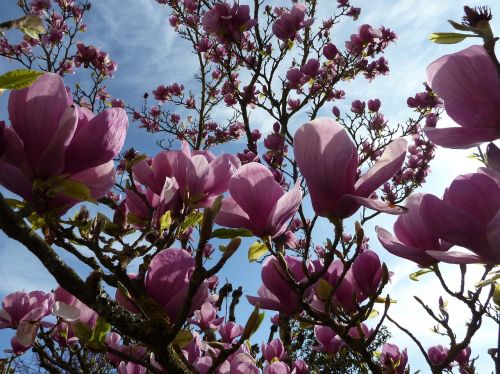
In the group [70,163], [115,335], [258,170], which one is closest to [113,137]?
[70,163]

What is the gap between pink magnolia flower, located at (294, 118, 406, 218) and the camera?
2.65 ft

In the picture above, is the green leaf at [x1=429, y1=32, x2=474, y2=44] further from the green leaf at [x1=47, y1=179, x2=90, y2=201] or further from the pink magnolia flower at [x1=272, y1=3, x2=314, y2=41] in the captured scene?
the pink magnolia flower at [x1=272, y1=3, x2=314, y2=41]

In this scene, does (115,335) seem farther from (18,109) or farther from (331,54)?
(331,54)

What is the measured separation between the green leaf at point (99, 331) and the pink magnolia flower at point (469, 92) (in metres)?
0.71

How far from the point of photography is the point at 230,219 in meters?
0.99

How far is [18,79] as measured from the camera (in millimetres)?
637

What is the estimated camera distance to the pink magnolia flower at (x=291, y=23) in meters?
4.06

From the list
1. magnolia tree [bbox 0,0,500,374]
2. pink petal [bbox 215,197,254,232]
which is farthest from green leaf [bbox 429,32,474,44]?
pink petal [bbox 215,197,254,232]

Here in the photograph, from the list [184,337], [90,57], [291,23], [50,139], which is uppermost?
[90,57]

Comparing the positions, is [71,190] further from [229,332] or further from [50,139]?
[229,332]

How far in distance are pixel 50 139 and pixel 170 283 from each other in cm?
36

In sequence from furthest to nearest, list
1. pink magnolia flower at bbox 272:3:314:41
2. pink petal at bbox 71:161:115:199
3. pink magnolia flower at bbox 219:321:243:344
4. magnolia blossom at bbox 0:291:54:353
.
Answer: pink magnolia flower at bbox 272:3:314:41, pink magnolia flower at bbox 219:321:243:344, magnolia blossom at bbox 0:291:54:353, pink petal at bbox 71:161:115:199

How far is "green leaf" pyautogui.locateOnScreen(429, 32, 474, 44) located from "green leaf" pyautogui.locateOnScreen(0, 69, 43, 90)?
591 mm

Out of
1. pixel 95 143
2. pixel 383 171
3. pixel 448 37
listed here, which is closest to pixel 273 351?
pixel 383 171
